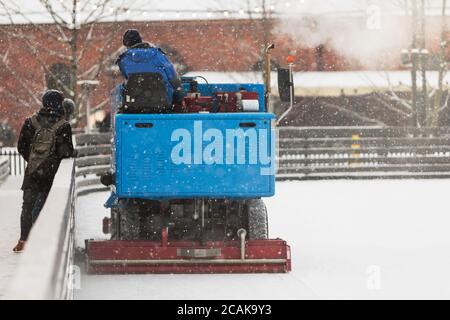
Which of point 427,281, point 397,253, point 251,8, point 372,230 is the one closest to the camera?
point 427,281

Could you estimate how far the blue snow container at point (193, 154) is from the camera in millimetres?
11188

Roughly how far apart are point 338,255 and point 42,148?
367 centimetres

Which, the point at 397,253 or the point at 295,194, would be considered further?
the point at 295,194

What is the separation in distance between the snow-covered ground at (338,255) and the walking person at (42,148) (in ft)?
3.50

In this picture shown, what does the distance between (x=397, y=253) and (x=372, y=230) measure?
8.29ft

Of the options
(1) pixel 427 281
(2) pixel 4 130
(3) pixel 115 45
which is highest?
(3) pixel 115 45

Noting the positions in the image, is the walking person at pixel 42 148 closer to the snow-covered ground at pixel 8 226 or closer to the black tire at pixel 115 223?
the snow-covered ground at pixel 8 226

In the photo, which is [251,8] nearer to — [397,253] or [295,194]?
[295,194]

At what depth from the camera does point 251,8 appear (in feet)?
132

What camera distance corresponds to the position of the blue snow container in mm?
11188

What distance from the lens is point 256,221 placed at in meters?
11.8

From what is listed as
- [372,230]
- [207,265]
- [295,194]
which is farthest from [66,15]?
[207,265]

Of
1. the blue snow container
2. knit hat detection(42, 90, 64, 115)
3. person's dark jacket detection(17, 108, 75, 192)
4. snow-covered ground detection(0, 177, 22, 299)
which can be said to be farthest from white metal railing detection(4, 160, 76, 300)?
knit hat detection(42, 90, 64, 115)

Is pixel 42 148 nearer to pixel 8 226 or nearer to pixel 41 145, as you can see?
pixel 41 145
